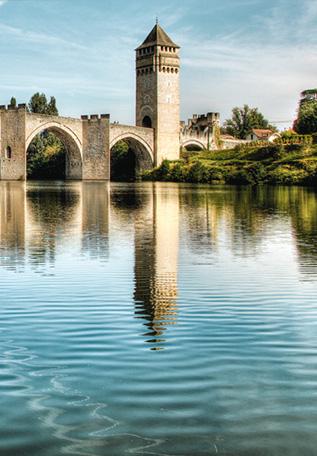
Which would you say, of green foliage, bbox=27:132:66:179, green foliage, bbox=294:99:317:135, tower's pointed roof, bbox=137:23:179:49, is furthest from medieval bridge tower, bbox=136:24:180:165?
green foliage, bbox=294:99:317:135

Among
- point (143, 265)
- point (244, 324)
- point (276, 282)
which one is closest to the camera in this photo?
point (244, 324)

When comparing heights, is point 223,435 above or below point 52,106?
below

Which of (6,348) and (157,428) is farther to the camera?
(6,348)

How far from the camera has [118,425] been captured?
14.0ft

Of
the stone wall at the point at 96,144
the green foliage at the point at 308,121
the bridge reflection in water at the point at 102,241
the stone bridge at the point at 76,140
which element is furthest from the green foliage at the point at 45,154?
the bridge reflection in water at the point at 102,241

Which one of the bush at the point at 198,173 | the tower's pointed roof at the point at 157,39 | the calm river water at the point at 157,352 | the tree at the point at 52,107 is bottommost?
the calm river water at the point at 157,352

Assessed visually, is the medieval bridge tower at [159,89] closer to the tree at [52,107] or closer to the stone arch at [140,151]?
the stone arch at [140,151]

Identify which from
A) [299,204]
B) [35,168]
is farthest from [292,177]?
[35,168]

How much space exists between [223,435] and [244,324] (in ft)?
A: 9.33

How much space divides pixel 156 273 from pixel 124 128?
61.5 metres

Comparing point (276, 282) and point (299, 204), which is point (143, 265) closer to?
point (276, 282)

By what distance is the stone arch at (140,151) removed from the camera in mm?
73137

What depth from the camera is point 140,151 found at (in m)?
76.1

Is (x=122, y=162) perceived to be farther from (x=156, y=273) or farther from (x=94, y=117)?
(x=156, y=273)
